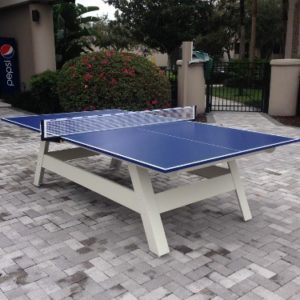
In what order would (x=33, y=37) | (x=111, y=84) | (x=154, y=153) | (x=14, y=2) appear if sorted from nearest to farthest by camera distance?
(x=154, y=153) → (x=111, y=84) → (x=33, y=37) → (x=14, y=2)

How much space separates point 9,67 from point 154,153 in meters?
11.7

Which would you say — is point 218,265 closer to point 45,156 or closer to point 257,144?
point 257,144

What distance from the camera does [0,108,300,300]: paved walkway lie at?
2.97 meters

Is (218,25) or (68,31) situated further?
(218,25)

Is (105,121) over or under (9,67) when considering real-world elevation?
under

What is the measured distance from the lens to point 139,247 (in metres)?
3.62

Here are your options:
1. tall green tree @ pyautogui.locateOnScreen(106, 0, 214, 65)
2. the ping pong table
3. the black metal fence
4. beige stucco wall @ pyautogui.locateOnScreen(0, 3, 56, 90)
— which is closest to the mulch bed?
the black metal fence

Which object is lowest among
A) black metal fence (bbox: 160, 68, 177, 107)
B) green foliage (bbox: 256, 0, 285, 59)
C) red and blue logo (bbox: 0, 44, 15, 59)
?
black metal fence (bbox: 160, 68, 177, 107)

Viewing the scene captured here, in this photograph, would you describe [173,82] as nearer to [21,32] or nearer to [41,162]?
[21,32]

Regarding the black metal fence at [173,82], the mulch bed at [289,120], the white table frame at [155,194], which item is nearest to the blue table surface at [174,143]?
the white table frame at [155,194]

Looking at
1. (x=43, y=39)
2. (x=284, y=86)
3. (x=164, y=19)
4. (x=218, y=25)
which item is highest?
(x=164, y=19)

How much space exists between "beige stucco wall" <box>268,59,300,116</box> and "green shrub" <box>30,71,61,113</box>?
619 centimetres

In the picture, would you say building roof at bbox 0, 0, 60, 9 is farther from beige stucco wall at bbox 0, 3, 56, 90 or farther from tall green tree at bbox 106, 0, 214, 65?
tall green tree at bbox 106, 0, 214, 65

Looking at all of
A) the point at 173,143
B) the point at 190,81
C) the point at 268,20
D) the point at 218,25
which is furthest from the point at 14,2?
the point at 268,20
